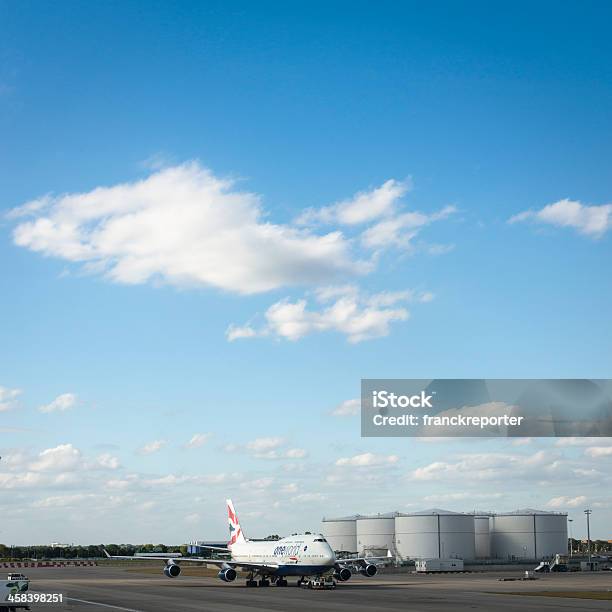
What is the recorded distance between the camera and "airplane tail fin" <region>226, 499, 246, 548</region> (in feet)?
356

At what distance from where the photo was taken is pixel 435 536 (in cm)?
17388

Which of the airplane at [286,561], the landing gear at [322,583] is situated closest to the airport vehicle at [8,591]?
the airplane at [286,561]

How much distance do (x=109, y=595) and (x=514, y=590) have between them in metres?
39.3

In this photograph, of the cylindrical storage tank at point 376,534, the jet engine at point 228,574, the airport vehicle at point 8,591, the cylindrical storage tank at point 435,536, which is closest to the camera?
the airport vehicle at point 8,591

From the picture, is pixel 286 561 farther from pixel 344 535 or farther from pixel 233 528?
pixel 344 535

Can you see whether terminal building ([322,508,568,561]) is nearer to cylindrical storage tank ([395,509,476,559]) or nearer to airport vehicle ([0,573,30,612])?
cylindrical storage tank ([395,509,476,559])

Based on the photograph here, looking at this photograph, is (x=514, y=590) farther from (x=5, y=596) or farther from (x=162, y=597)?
(x=5, y=596)

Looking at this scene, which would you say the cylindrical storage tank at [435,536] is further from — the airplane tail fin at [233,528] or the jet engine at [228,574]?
the jet engine at [228,574]

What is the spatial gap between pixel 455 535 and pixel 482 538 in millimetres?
19742

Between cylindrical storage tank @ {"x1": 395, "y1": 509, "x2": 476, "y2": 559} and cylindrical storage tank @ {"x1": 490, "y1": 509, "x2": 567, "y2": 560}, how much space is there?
1444 centimetres

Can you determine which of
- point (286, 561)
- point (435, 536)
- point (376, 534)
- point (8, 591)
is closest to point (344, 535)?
point (376, 534)

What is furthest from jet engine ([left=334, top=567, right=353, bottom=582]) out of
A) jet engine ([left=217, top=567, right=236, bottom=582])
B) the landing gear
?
jet engine ([left=217, top=567, right=236, bottom=582])

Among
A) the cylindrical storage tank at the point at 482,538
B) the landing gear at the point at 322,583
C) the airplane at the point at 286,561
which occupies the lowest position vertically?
the cylindrical storage tank at the point at 482,538

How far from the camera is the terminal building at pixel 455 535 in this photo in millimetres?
174250
